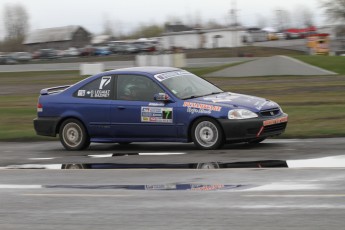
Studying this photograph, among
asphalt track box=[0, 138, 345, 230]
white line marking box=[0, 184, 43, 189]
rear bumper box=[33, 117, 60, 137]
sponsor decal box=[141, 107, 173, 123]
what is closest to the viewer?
asphalt track box=[0, 138, 345, 230]

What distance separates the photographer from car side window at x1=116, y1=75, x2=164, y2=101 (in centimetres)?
1290

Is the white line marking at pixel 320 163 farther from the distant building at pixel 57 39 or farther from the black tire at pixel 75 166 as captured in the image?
the distant building at pixel 57 39

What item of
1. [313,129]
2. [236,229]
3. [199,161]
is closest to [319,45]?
[313,129]

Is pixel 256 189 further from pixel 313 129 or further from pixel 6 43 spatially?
pixel 6 43

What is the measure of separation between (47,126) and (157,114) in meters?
2.50

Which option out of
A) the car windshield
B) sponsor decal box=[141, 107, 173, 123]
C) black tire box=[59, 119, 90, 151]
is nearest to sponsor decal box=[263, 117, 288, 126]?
the car windshield

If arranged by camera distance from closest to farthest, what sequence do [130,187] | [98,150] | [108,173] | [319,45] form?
[130,187]
[108,173]
[98,150]
[319,45]

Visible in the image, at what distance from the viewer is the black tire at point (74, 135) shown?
13539mm

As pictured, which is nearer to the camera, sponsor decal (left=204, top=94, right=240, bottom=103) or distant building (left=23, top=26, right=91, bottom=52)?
sponsor decal (left=204, top=94, right=240, bottom=103)

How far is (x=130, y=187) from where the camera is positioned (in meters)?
8.85

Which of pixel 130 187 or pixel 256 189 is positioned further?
pixel 130 187

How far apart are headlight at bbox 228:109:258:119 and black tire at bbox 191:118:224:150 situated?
316 mm

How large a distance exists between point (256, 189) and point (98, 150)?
5964 millimetres

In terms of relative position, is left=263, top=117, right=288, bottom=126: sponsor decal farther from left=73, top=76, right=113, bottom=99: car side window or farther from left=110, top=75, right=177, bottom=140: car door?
left=73, top=76, right=113, bottom=99: car side window
